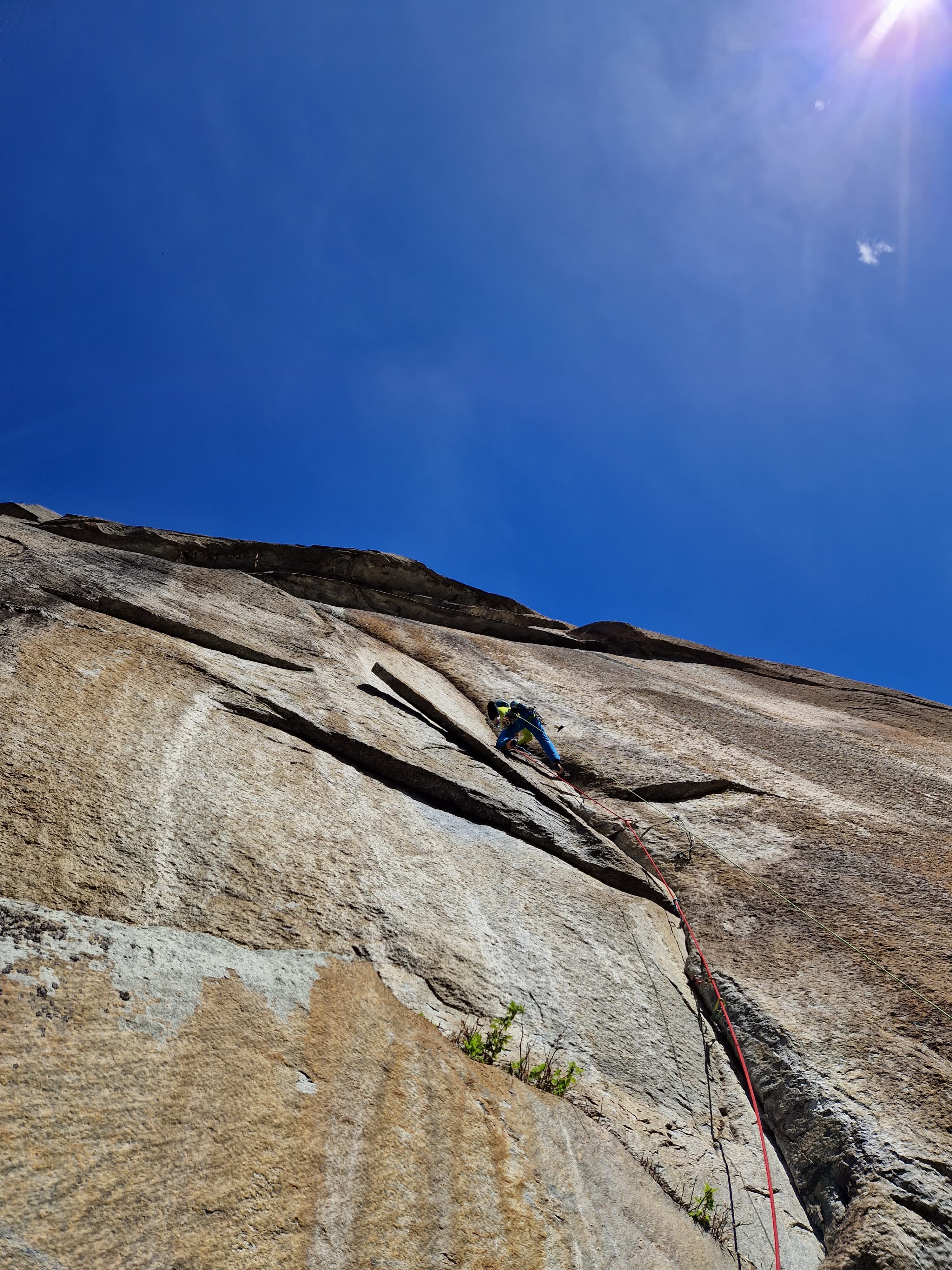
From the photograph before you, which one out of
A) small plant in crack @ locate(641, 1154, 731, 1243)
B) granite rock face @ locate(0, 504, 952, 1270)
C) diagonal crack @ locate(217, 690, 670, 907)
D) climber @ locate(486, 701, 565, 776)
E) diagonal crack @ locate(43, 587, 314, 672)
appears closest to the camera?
granite rock face @ locate(0, 504, 952, 1270)

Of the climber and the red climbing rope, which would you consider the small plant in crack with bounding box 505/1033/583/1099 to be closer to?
the red climbing rope

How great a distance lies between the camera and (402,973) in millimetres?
3879

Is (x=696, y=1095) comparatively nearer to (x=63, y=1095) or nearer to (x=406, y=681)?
(x=63, y=1095)

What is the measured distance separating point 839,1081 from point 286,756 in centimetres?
427

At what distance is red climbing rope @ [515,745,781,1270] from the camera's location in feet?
11.7

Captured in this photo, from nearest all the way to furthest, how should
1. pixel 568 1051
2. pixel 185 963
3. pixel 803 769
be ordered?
pixel 185 963 → pixel 568 1051 → pixel 803 769


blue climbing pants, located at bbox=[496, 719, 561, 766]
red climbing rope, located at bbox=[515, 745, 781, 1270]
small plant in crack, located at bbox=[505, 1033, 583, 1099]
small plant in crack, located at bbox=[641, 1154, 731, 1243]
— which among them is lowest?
small plant in crack, located at bbox=[641, 1154, 731, 1243]

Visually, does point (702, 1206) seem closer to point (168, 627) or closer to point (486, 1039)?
point (486, 1039)

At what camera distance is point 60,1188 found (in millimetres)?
2168

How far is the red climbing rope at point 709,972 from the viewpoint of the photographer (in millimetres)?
3552

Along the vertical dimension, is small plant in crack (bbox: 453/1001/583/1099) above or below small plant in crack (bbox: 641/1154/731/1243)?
above

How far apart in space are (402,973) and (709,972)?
2442mm

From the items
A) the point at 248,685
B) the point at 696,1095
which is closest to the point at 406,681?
the point at 248,685

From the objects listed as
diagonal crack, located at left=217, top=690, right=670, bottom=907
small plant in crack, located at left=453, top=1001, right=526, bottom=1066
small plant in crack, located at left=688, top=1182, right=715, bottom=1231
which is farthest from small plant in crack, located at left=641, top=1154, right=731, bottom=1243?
diagonal crack, located at left=217, top=690, right=670, bottom=907
